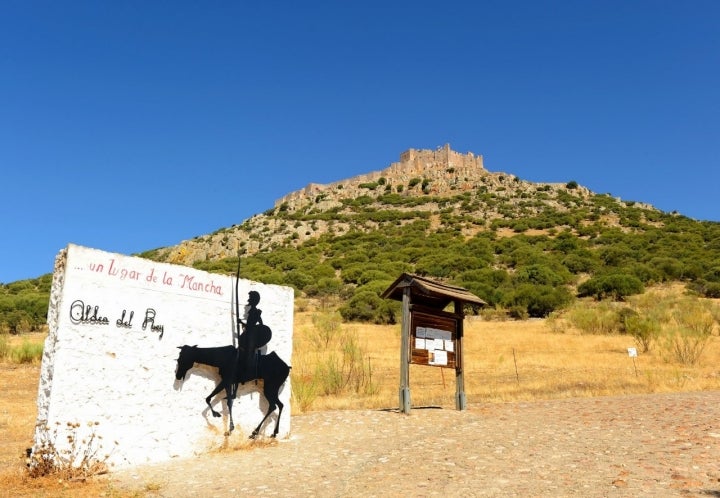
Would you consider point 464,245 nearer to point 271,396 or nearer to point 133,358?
point 271,396

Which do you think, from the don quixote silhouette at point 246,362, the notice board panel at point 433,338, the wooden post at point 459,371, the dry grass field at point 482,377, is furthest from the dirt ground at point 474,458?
the dry grass field at point 482,377

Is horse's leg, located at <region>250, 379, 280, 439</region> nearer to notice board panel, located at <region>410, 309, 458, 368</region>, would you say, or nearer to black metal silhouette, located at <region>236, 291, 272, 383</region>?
black metal silhouette, located at <region>236, 291, 272, 383</region>

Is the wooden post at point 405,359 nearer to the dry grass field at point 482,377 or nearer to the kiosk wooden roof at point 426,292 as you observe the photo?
the kiosk wooden roof at point 426,292

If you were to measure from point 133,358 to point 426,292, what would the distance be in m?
5.73

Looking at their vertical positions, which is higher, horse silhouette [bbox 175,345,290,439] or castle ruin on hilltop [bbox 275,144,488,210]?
castle ruin on hilltop [bbox 275,144,488,210]

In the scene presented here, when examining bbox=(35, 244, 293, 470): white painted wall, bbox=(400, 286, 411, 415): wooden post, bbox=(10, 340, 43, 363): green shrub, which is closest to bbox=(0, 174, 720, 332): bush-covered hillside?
bbox=(10, 340, 43, 363): green shrub

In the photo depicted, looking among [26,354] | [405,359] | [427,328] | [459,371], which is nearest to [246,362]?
[405,359]

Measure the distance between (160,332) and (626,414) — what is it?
7816mm

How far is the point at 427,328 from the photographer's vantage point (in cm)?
1186

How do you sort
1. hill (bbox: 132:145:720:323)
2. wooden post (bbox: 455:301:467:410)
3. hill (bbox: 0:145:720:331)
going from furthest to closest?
hill (bbox: 132:145:720:323) < hill (bbox: 0:145:720:331) < wooden post (bbox: 455:301:467:410)

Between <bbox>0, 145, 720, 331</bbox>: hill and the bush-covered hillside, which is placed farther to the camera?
<bbox>0, 145, 720, 331</bbox>: hill

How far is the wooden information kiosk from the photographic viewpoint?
11.4 metres

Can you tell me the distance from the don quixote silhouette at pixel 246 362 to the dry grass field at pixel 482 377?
198 cm

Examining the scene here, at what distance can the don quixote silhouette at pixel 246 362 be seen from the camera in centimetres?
831
